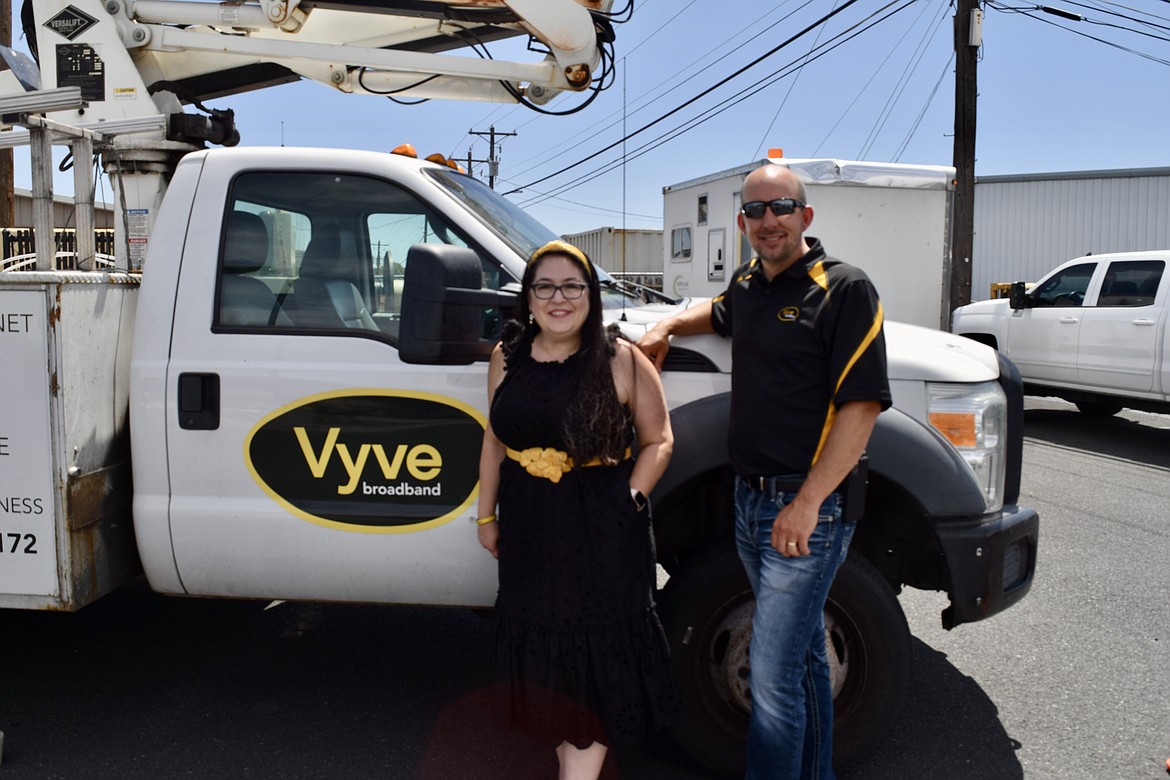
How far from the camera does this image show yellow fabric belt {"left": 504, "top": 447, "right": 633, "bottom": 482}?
2.66 m

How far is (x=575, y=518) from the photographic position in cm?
269

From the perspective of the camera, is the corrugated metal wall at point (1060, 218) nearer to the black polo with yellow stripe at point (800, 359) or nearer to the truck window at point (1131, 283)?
the truck window at point (1131, 283)

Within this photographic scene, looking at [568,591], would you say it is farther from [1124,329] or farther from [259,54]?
[1124,329]

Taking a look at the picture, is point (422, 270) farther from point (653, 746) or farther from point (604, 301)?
point (653, 746)

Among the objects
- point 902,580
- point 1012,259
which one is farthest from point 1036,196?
point 902,580

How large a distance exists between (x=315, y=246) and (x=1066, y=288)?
30.9 feet

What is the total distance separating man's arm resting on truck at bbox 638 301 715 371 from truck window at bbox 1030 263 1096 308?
8559 mm

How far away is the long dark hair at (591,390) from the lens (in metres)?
2.61

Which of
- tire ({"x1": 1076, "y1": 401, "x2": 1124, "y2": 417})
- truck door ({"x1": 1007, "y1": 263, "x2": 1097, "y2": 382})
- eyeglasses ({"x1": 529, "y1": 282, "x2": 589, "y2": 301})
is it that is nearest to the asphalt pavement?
eyeglasses ({"x1": 529, "y1": 282, "x2": 589, "y2": 301})

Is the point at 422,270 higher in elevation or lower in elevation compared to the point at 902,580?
higher

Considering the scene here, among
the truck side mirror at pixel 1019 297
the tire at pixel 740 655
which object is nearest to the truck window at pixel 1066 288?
the truck side mirror at pixel 1019 297

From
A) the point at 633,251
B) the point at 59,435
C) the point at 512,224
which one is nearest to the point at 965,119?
the point at 633,251

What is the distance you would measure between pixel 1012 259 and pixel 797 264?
26268 millimetres

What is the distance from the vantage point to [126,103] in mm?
4516
